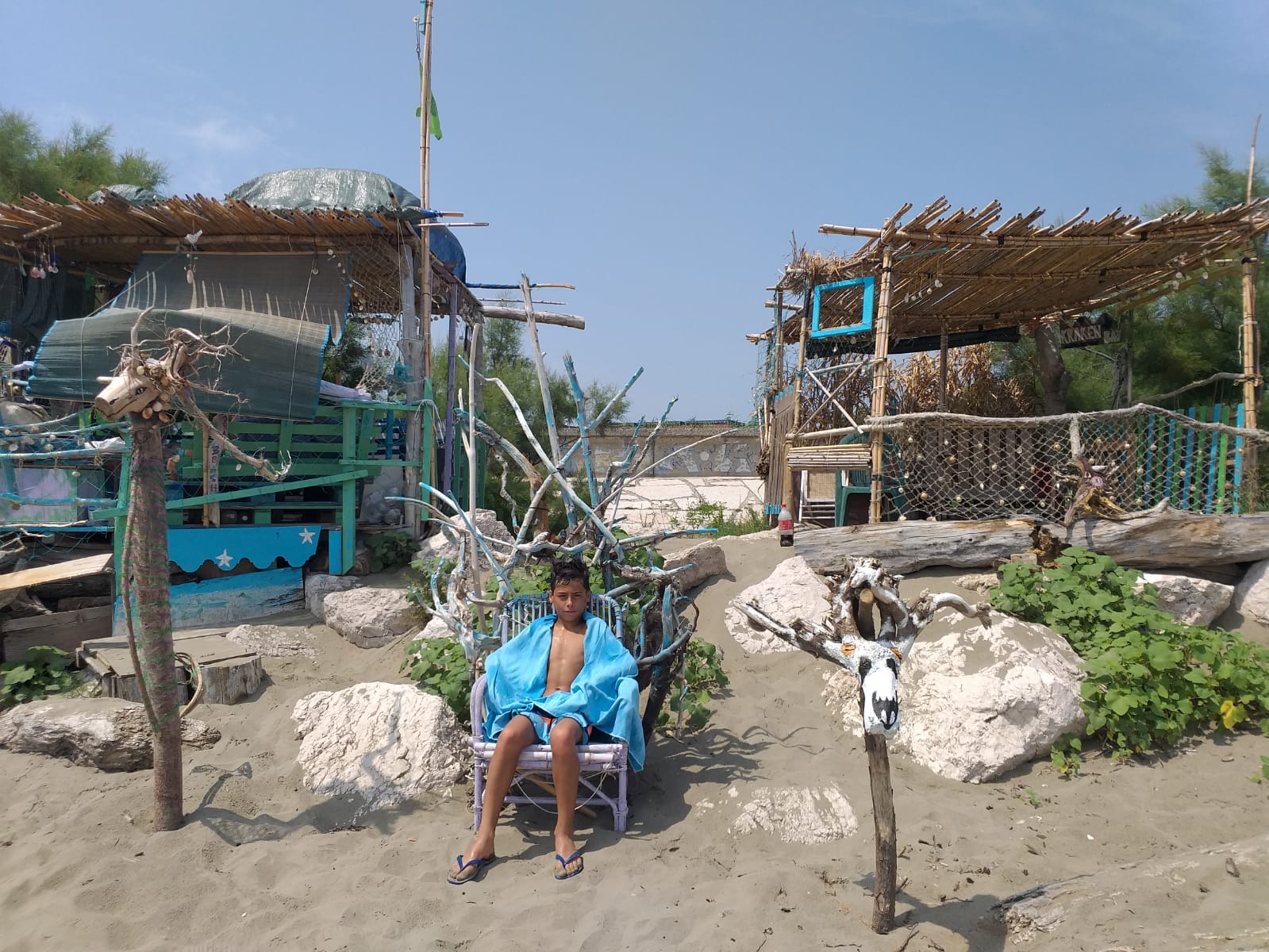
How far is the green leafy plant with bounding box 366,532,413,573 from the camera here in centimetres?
802

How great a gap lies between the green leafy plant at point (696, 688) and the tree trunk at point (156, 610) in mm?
2671

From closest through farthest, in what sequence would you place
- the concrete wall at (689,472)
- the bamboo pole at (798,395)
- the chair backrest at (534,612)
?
the chair backrest at (534,612) → the bamboo pole at (798,395) → the concrete wall at (689,472)

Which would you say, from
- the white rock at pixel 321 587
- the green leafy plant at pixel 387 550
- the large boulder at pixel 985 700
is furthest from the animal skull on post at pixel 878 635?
the green leafy plant at pixel 387 550

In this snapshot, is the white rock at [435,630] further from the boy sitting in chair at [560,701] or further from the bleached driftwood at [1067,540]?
the bleached driftwood at [1067,540]

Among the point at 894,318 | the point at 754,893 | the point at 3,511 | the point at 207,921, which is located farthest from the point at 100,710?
the point at 894,318

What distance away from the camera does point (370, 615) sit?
22.7 feet

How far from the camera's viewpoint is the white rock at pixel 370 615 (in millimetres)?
6906

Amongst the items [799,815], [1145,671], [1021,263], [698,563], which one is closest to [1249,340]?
[1021,263]

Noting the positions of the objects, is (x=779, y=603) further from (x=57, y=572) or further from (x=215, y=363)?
(x=57, y=572)

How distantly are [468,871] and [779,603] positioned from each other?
3.63m

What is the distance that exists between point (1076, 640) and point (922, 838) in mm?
2498

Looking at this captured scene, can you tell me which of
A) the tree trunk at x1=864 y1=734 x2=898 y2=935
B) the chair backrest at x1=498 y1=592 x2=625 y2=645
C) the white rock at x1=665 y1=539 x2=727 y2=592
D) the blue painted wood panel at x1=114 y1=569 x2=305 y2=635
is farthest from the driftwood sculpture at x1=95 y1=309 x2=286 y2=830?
the white rock at x1=665 y1=539 x2=727 y2=592

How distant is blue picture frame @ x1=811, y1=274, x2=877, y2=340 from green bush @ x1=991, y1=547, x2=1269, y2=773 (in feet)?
11.5

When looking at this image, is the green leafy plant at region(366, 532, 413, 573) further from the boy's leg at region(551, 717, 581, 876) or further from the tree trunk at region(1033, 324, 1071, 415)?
the tree trunk at region(1033, 324, 1071, 415)
